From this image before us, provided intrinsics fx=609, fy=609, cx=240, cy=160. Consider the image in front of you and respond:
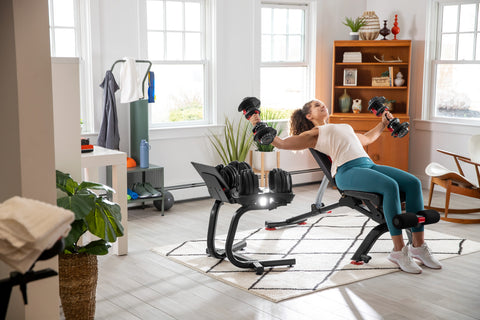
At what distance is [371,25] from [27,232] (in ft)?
20.1

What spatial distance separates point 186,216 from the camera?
19.1 ft

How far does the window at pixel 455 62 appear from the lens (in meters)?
6.74

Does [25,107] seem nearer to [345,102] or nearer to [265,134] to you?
[265,134]

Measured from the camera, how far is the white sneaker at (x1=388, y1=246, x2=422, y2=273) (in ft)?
13.6

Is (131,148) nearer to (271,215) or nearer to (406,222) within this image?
(271,215)

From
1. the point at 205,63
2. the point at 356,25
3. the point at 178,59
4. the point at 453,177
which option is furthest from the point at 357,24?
the point at 453,177

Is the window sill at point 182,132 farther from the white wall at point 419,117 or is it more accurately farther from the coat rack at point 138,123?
the white wall at point 419,117

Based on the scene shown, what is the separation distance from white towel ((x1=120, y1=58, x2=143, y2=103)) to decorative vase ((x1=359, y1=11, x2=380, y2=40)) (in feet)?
9.83

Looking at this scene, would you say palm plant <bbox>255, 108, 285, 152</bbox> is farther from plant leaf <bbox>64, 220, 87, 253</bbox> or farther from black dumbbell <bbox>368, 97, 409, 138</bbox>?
plant leaf <bbox>64, 220, 87, 253</bbox>

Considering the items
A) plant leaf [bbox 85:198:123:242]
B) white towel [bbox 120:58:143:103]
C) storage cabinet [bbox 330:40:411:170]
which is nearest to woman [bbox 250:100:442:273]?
plant leaf [bbox 85:198:123:242]

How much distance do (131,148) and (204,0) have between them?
1.79m

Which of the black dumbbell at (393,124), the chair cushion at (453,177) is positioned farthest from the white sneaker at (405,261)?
the chair cushion at (453,177)

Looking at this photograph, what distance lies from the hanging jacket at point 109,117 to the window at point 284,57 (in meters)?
2.04

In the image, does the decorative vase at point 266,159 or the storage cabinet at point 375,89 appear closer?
the decorative vase at point 266,159
